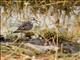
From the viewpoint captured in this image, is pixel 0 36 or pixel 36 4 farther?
pixel 36 4

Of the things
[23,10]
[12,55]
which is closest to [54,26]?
[23,10]

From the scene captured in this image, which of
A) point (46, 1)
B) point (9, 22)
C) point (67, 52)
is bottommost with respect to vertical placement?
point (67, 52)

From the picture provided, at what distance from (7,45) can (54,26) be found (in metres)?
0.62

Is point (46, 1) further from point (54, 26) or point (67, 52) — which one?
point (67, 52)

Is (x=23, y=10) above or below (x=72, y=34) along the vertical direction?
above

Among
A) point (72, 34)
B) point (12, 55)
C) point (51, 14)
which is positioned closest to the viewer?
point (12, 55)

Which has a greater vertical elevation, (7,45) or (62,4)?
(62,4)

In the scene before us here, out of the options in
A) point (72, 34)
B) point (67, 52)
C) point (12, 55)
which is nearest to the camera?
point (12, 55)

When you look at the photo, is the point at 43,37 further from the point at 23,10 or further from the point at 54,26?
the point at 23,10

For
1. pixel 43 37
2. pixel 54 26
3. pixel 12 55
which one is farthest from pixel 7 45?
pixel 54 26

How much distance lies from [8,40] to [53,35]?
0.46 meters

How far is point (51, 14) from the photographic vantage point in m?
3.53

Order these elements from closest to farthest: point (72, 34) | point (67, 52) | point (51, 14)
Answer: point (67, 52) < point (72, 34) < point (51, 14)

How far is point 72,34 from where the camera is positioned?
10.9 feet
